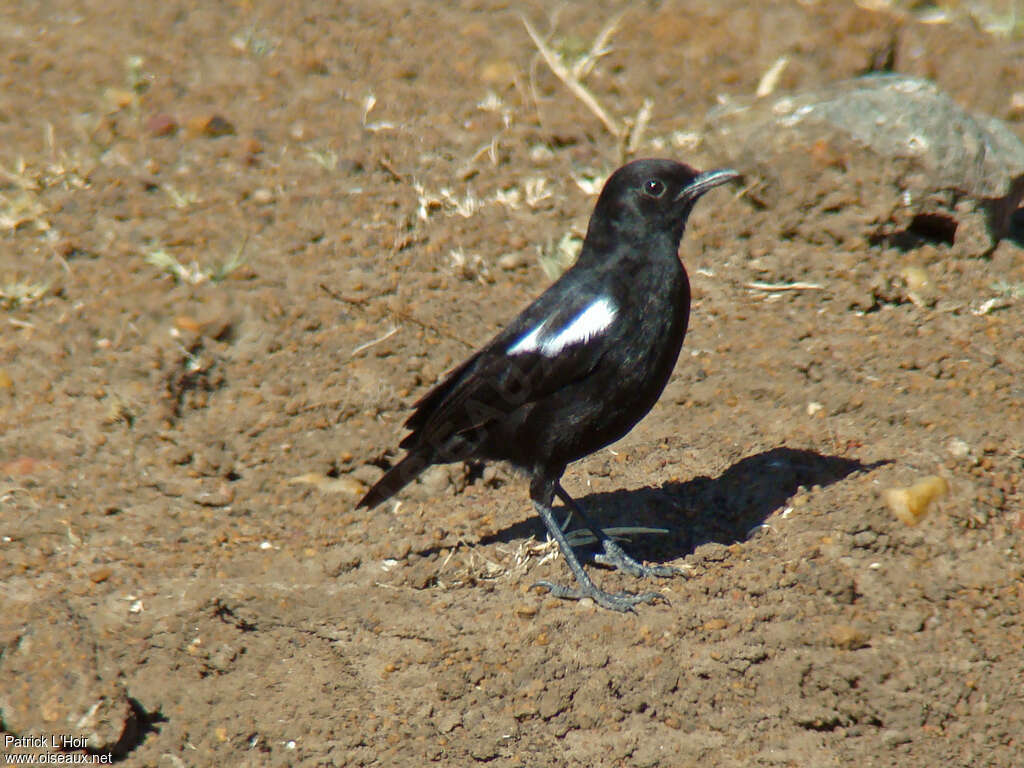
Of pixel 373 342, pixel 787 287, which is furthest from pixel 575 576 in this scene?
pixel 787 287

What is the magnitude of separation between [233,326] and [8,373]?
1080mm

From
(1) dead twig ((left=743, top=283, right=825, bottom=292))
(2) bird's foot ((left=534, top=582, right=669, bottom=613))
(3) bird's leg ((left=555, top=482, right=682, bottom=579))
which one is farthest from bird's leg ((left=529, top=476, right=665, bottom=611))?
(1) dead twig ((left=743, top=283, right=825, bottom=292))

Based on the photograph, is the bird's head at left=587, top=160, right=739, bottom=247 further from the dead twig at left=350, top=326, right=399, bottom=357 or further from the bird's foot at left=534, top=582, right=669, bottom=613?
the dead twig at left=350, top=326, right=399, bottom=357

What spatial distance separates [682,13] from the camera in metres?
8.00

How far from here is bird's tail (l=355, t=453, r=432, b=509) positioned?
184 inches

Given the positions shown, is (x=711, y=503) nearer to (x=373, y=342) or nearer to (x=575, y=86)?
(x=373, y=342)

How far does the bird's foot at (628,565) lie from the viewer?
4.50 m

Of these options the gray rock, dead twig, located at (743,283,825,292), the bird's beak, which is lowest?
dead twig, located at (743,283,825,292)

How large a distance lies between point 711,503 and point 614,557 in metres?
0.49

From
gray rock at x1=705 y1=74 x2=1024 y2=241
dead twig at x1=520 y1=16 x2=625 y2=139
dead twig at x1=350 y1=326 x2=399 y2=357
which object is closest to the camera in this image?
dead twig at x1=350 y1=326 x2=399 y2=357

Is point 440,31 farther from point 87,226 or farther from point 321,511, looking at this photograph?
point 321,511

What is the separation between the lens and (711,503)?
15.8 feet

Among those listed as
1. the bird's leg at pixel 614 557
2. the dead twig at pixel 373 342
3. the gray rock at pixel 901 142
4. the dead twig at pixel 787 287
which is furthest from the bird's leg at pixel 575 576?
the gray rock at pixel 901 142

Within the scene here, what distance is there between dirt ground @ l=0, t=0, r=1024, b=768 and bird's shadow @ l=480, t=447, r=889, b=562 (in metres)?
0.02
